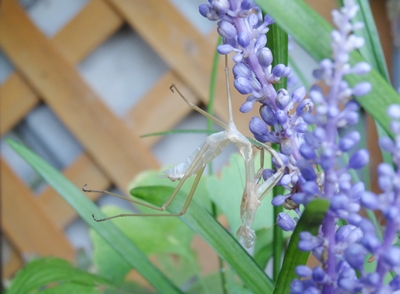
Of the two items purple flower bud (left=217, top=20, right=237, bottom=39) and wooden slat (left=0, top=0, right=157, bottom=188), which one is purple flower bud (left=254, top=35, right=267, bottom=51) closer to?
purple flower bud (left=217, top=20, right=237, bottom=39)

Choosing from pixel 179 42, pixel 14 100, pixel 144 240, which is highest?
pixel 14 100

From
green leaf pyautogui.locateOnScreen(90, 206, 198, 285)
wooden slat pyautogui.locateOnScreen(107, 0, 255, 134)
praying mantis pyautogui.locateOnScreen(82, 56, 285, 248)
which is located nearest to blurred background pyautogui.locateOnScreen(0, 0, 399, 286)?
wooden slat pyautogui.locateOnScreen(107, 0, 255, 134)

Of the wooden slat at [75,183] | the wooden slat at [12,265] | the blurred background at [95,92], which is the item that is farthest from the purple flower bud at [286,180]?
the wooden slat at [12,265]

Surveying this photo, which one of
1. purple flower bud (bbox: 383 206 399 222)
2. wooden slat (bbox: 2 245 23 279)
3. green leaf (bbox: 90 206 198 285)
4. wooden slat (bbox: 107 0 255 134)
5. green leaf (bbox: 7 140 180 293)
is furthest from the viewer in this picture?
wooden slat (bbox: 2 245 23 279)

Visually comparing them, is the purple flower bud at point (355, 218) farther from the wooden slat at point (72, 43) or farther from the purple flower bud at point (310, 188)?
the wooden slat at point (72, 43)

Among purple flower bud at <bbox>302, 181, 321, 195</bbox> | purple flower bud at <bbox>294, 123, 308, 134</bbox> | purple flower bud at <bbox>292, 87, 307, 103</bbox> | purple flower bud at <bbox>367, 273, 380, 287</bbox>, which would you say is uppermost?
purple flower bud at <bbox>292, 87, 307, 103</bbox>

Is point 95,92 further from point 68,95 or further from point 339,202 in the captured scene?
point 339,202

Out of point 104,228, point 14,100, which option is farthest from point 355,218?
point 14,100
